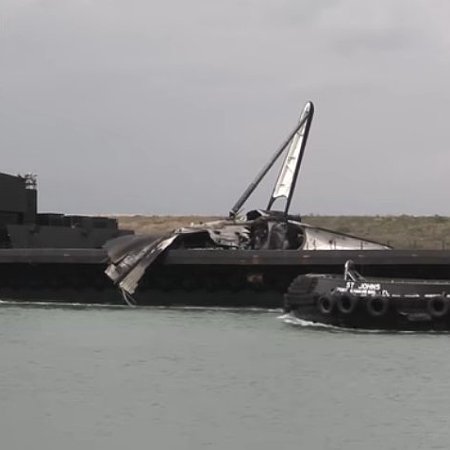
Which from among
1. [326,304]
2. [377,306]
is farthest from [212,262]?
[377,306]

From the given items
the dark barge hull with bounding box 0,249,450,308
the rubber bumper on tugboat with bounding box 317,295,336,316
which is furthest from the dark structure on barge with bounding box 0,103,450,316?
the rubber bumper on tugboat with bounding box 317,295,336,316

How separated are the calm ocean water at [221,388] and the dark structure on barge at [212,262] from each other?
583 centimetres

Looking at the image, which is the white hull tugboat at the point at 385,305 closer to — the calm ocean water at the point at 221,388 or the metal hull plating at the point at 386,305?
the metal hull plating at the point at 386,305

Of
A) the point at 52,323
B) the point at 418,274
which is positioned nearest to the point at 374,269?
the point at 418,274

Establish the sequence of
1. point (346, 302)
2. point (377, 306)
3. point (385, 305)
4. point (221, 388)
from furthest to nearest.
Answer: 1. point (346, 302)
2. point (377, 306)
3. point (385, 305)
4. point (221, 388)

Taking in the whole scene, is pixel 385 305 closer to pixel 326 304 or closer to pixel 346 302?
pixel 346 302

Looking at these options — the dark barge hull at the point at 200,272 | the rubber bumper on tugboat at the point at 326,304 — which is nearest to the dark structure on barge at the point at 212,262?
the dark barge hull at the point at 200,272

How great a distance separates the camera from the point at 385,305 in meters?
26.8

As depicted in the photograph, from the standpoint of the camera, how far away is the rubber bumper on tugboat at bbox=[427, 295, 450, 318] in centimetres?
2656

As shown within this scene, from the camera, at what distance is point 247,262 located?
3394 centimetres

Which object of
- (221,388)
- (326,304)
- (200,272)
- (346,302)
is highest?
(200,272)

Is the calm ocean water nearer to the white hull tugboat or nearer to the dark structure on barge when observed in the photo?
the white hull tugboat

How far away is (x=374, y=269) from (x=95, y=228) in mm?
14491

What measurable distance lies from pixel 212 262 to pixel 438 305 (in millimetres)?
9224
